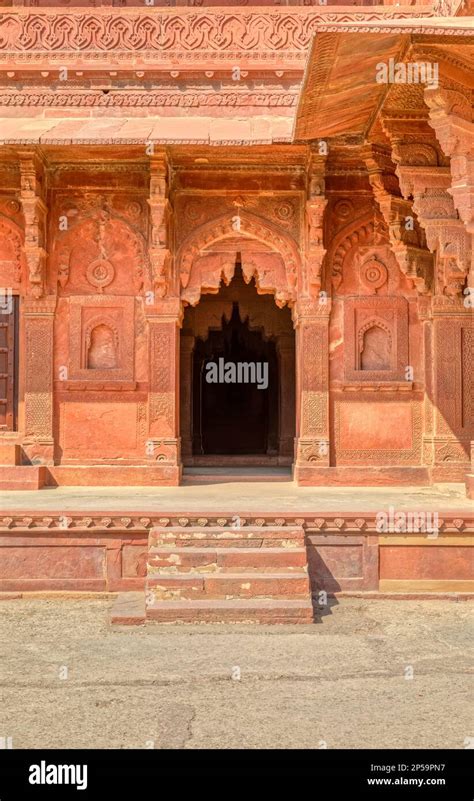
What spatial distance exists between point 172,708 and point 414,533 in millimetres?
2755

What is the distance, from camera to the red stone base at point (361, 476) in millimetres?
8078

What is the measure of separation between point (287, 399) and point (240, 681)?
7.82 m

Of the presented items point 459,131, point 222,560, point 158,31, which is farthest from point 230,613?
point 158,31

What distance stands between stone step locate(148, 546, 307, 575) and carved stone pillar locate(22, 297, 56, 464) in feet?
10.2

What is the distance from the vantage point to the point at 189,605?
5.10 m

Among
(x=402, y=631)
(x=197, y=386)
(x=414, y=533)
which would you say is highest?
(x=197, y=386)

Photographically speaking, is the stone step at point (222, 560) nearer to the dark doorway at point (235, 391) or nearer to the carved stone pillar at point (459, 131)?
the carved stone pillar at point (459, 131)

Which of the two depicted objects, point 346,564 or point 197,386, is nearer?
point 346,564

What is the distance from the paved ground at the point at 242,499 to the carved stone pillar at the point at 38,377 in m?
0.66

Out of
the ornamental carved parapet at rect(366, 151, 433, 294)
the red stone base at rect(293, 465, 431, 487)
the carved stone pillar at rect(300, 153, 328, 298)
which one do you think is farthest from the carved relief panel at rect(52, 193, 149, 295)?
the red stone base at rect(293, 465, 431, 487)

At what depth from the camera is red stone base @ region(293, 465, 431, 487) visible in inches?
318

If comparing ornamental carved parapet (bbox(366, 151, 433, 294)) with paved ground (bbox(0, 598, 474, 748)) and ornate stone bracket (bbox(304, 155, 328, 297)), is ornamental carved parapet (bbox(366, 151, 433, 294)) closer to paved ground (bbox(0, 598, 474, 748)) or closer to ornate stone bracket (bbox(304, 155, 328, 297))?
ornate stone bracket (bbox(304, 155, 328, 297))

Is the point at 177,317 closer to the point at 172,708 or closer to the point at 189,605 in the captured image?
the point at 189,605

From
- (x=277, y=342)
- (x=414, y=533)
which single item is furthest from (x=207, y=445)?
(x=414, y=533)
